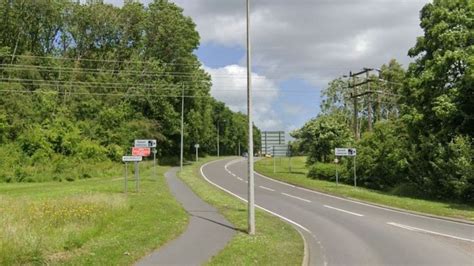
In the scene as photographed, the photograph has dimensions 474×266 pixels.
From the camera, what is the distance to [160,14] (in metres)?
79.4

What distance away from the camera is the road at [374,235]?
1323 centimetres

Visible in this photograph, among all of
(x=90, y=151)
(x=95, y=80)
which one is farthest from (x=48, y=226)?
(x=95, y=80)

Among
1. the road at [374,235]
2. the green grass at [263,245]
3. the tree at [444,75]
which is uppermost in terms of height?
the tree at [444,75]

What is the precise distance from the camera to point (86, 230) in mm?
15680

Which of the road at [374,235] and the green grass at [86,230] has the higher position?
the green grass at [86,230]

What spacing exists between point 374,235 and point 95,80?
2395 inches

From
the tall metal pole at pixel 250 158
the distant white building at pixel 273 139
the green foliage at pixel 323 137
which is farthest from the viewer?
the distant white building at pixel 273 139

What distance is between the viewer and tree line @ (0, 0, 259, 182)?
6100 cm

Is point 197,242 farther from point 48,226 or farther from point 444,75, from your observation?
point 444,75

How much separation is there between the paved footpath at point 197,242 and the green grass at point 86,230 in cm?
33

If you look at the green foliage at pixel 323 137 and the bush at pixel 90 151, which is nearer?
the green foliage at pixel 323 137

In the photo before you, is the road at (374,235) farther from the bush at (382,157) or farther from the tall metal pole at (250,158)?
the bush at (382,157)

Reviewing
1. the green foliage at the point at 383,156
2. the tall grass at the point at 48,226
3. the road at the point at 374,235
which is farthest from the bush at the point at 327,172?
the tall grass at the point at 48,226

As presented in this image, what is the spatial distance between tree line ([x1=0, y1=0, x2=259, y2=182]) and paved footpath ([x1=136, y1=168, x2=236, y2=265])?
39.3 metres
